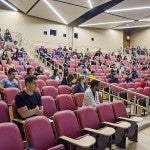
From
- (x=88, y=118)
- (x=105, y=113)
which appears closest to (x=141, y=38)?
(x=105, y=113)

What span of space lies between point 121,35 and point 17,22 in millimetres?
9770

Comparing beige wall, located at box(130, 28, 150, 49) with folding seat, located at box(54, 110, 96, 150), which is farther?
beige wall, located at box(130, 28, 150, 49)

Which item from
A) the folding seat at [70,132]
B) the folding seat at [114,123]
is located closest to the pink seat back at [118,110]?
the folding seat at [114,123]

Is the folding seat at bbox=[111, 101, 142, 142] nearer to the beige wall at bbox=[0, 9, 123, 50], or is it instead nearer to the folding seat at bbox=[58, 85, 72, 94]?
the folding seat at bbox=[58, 85, 72, 94]

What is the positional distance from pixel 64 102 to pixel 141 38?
19.1 metres

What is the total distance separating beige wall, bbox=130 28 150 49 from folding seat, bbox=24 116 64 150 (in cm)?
2006

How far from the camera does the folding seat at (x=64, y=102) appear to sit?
4.18 m

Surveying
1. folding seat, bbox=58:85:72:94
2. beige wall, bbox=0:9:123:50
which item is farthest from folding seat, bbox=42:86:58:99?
beige wall, bbox=0:9:123:50

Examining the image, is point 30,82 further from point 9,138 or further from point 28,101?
point 9,138

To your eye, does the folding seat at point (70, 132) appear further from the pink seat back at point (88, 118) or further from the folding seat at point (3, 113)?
the folding seat at point (3, 113)

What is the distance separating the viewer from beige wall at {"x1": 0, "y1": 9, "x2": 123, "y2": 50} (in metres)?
16.0

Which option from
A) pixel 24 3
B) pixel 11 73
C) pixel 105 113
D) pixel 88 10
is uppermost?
pixel 24 3

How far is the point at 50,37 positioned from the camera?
1808 centimetres

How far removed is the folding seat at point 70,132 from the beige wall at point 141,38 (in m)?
19.6
